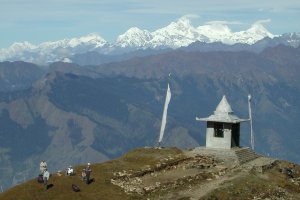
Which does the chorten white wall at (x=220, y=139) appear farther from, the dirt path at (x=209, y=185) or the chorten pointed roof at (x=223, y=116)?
the dirt path at (x=209, y=185)

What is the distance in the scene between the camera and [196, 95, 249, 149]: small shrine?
87000 millimetres

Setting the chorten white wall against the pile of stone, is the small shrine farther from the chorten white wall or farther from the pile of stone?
the pile of stone

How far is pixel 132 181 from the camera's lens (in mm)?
70000

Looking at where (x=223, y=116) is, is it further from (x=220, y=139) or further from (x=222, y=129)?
(x=220, y=139)

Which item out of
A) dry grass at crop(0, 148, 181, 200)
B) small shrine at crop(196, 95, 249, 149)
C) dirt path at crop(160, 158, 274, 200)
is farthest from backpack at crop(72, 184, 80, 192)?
small shrine at crop(196, 95, 249, 149)

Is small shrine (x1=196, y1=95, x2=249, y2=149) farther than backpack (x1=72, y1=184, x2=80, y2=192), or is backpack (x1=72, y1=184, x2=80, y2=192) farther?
small shrine (x1=196, y1=95, x2=249, y2=149)

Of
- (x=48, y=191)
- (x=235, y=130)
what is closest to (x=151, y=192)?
(x=48, y=191)

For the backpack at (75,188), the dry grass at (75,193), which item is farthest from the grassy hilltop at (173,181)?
the backpack at (75,188)

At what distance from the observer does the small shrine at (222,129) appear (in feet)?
285

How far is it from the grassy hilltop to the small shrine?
4375 mm

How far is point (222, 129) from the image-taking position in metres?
88.0

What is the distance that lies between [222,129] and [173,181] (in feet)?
68.9

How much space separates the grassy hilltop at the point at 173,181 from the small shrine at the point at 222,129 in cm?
438

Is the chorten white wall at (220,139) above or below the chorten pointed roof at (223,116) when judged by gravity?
below
